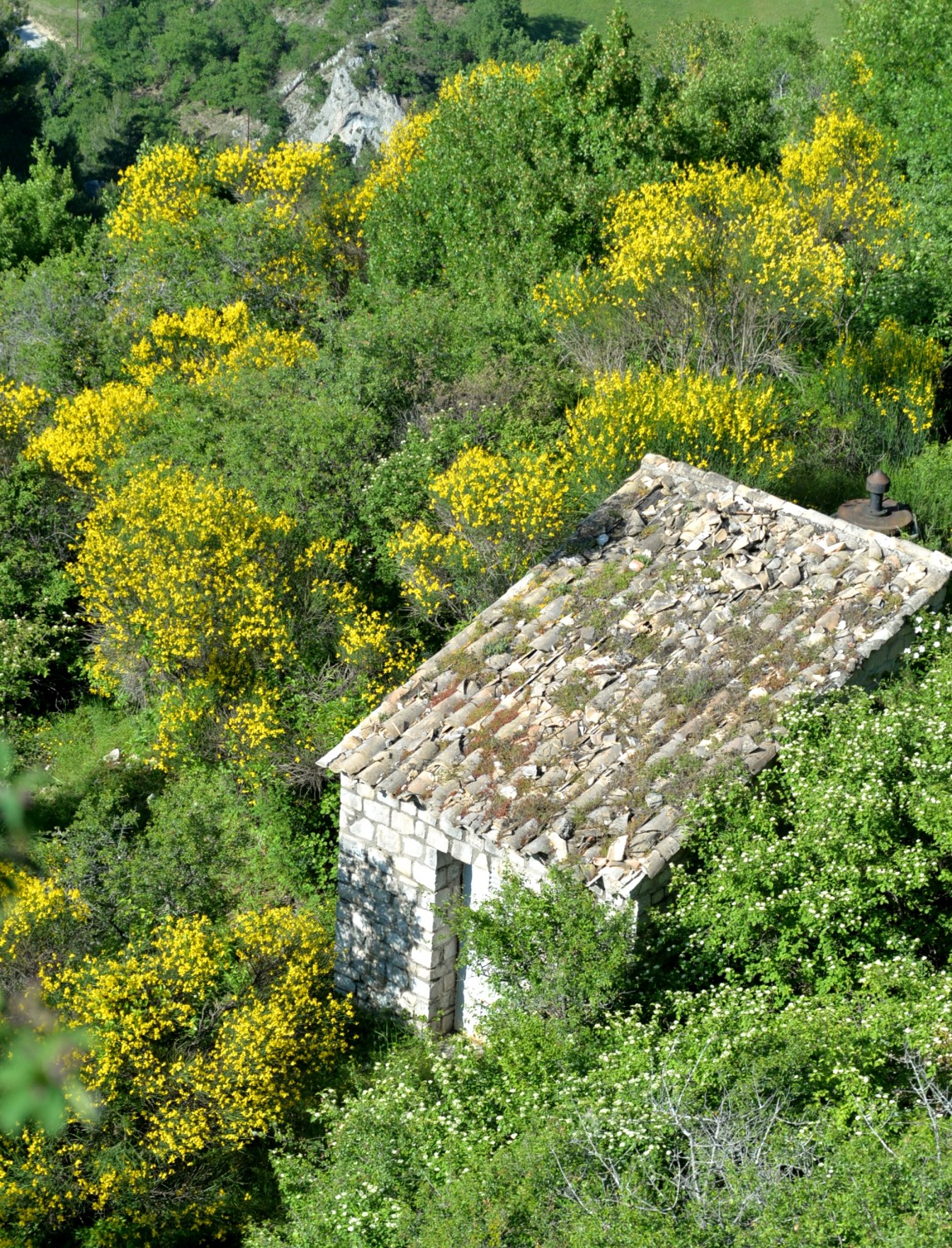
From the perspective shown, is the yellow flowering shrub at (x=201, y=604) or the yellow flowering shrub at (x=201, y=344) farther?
the yellow flowering shrub at (x=201, y=344)

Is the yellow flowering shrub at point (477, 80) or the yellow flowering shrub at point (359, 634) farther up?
the yellow flowering shrub at point (477, 80)

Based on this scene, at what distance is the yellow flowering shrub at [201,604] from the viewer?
52.3ft

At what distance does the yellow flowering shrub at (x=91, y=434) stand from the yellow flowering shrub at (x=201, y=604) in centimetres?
361

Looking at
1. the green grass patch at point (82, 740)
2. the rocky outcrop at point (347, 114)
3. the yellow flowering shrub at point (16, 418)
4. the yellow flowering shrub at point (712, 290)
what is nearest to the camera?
the green grass patch at point (82, 740)

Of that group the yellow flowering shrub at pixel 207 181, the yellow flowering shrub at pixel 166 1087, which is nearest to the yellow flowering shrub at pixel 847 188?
the yellow flowering shrub at pixel 207 181

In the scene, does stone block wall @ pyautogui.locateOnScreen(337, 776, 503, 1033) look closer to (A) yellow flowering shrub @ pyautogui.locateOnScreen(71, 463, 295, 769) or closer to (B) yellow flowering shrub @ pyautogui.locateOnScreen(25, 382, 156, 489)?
(A) yellow flowering shrub @ pyautogui.locateOnScreen(71, 463, 295, 769)

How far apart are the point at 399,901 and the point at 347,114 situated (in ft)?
286

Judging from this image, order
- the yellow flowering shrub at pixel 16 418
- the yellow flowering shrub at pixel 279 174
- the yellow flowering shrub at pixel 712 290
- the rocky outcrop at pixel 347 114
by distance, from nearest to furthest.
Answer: the yellow flowering shrub at pixel 712 290
the yellow flowering shrub at pixel 16 418
the yellow flowering shrub at pixel 279 174
the rocky outcrop at pixel 347 114

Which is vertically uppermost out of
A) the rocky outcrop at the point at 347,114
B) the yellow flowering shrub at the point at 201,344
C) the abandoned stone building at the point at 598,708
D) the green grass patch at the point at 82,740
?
the abandoned stone building at the point at 598,708

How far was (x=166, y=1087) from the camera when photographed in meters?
11.0

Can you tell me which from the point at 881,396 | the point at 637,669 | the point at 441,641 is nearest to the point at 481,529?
the point at 441,641

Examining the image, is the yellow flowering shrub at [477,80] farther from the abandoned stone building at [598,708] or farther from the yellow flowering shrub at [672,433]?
the abandoned stone building at [598,708]

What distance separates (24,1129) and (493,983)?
3.79m

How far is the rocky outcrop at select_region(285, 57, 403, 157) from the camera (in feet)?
293
